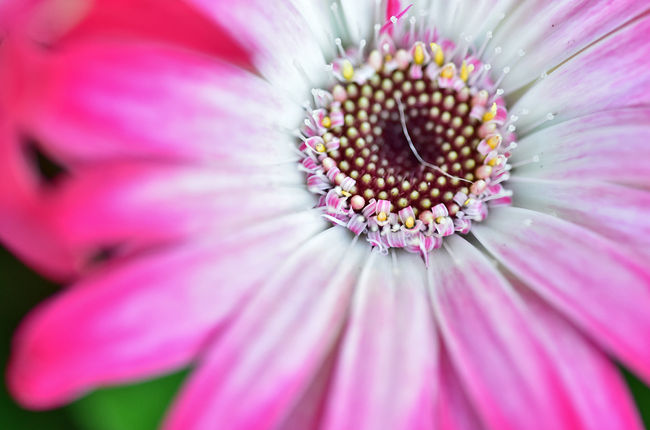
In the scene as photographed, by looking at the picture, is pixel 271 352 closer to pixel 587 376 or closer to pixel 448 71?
pixel 587 376

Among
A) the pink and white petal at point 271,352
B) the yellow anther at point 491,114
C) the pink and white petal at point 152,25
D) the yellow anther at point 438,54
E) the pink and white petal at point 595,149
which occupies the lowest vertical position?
the pink and white petal at point 271,352

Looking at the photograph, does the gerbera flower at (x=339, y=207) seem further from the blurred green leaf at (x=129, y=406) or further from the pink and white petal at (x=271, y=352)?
the blurred green leaf at (x=129, y=406)

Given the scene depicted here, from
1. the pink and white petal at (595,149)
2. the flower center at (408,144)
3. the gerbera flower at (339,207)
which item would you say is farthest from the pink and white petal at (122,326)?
the pink and white petal at (595,149)

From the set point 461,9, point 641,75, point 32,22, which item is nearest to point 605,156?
point 641,75

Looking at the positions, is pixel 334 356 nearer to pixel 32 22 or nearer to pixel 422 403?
pixel 422 403

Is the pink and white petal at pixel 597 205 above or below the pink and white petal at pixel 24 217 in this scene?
below

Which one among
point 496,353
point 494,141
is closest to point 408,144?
point 494,141
